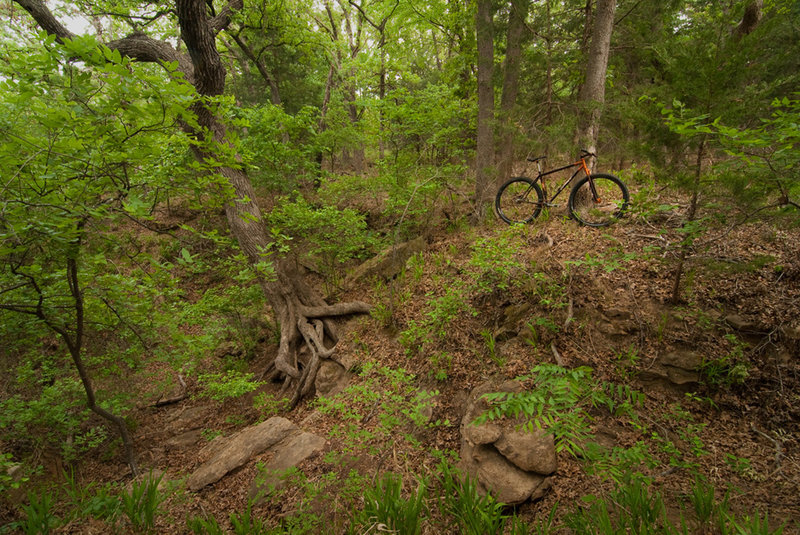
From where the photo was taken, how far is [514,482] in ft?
10.0

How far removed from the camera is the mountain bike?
524cm

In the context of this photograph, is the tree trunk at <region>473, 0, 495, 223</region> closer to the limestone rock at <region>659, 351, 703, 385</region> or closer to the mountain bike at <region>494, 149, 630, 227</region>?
the mountain bike at <region>494, 149, 630, 227</region>

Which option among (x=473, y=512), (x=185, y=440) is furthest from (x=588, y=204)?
(x=185, y=440)

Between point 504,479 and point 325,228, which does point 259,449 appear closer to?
point 504,479

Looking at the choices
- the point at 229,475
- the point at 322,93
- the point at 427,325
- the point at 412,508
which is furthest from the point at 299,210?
the point at 322,93

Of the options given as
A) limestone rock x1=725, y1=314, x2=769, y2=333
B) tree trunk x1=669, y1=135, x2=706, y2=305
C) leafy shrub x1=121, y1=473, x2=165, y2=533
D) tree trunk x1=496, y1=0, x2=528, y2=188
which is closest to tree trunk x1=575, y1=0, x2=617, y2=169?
tree trunk x1=496, y1=0, x2=528, y2=188

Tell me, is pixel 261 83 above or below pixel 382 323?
above

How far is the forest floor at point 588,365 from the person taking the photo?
287 cm

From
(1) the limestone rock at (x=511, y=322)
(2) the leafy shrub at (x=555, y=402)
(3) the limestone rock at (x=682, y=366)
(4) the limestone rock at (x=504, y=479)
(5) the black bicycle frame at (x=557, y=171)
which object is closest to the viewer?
(2) the leafy shrub at (x=555, y=402)

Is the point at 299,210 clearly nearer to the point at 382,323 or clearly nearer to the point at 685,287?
→ the point at 382,323

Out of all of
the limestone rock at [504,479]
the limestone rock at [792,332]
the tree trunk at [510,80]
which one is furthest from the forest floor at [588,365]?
the tree trunk at [510,80]

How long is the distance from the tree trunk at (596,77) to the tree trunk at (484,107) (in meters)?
1.86

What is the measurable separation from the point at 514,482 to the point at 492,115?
22.8 ft

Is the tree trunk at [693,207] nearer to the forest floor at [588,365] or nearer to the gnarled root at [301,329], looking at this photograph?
the forest floor at [588,365]
